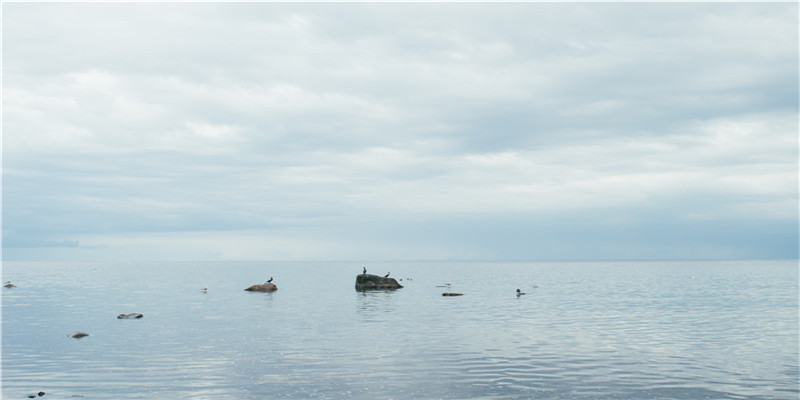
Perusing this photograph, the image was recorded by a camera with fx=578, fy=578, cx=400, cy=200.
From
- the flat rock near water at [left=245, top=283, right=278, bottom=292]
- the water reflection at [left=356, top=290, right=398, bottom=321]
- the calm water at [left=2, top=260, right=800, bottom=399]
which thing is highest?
the calm water at [left=2, top=260, right=800, bottom=399]

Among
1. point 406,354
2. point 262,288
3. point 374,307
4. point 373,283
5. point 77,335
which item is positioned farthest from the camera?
point 373,283

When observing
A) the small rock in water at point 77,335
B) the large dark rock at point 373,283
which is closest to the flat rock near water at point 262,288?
the large dark rock at point 373,283

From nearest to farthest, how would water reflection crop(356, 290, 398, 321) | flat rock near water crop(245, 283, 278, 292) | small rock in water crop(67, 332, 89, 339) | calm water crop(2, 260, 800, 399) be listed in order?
1. calm water crop(2, 260, 800, 399)
2. small rock in water crop(67, 332, 89, 339)
3. water reflection crop(356, 290, 398, 321)
4. flat rock near water crop(245, 283, 278, 292)

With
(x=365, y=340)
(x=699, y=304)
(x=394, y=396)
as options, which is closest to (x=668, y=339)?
(x=365, y=340)

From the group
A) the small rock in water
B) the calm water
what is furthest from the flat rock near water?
the small rock in water

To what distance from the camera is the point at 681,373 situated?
29656 mm

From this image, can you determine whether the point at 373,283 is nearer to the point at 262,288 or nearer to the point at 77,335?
the point at 262,288

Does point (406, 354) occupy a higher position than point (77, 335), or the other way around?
point (406, 354)

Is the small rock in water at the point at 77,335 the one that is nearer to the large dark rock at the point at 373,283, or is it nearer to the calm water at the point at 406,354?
the calm water at the point at 406,354

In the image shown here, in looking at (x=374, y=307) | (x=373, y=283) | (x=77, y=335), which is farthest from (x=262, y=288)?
(x=77, y=335)

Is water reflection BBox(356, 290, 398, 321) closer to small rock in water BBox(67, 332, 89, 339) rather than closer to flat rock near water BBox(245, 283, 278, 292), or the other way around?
flat rock near water BBox(245, 283, 278, 292)

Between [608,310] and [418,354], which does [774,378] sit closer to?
[418,354]

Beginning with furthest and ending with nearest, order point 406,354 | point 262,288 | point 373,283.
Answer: point 373,283
point 262,288
point 406,354

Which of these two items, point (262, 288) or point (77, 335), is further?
point (262, 288)
